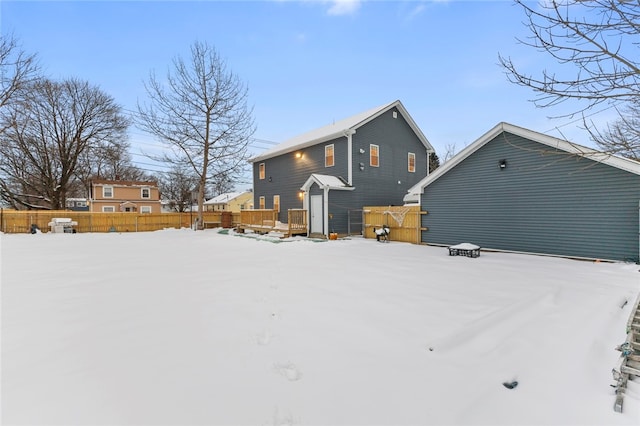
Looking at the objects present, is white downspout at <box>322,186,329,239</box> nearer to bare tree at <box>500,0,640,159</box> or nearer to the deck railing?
the deck railing

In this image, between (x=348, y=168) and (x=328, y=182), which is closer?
(x=328, y=182)

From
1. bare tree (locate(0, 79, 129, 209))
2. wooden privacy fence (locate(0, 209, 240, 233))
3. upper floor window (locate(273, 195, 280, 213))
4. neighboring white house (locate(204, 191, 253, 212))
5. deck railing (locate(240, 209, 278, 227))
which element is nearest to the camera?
deck railing (locate(240, 209, 278, 227))

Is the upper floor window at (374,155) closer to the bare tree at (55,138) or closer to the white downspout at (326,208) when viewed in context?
the white downspout at (326,208)

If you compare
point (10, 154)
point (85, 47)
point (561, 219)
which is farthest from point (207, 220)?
point (561, 219)

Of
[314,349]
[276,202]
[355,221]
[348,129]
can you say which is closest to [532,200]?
[355,221]

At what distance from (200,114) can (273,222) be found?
10223mm

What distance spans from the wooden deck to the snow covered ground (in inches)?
309

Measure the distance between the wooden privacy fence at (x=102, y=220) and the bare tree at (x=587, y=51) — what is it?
2181cm

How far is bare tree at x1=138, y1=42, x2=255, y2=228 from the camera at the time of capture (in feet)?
60.7

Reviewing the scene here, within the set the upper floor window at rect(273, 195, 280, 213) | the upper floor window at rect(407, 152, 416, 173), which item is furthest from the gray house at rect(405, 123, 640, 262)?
the upper floor window at rect(273, 195, 280, 213)

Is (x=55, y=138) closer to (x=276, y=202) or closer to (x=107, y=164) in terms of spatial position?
(x=107, y=164)

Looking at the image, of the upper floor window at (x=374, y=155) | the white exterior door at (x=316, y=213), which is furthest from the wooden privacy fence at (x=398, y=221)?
the upper floor window at (x=374, y=155)

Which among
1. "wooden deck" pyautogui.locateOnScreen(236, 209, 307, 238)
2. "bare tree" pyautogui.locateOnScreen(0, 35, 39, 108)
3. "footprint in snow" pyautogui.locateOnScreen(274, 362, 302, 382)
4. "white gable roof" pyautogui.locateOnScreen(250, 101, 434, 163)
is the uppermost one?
"bare tree" pyautogui.locateOnScreen(0, 35, 39, 108)

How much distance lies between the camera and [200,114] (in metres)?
19.1
